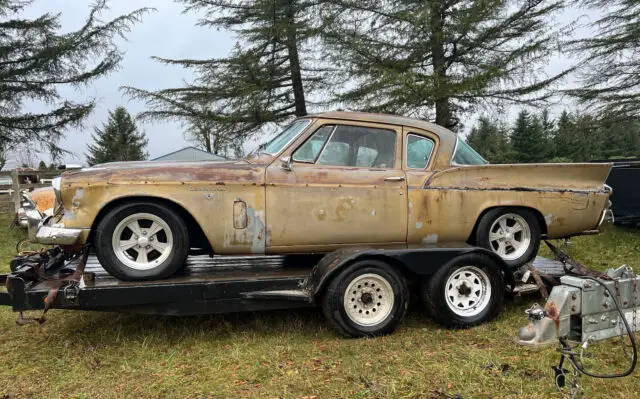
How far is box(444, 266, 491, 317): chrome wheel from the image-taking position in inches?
176

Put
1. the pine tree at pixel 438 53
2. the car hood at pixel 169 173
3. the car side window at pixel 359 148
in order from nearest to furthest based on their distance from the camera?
the car hood at pixel 169 173, the car side window at pixel 359 148, the pine tree at pixel 438 53

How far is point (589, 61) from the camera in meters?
14.4

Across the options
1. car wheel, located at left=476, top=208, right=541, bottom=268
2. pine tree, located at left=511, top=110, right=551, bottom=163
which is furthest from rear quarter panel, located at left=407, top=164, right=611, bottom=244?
pine tree, located at left=511, top=110, right=551, bottom=163

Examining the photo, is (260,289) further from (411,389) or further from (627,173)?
(627,173)

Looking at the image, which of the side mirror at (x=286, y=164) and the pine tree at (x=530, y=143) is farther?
the pine tree at (x=530, y=143)

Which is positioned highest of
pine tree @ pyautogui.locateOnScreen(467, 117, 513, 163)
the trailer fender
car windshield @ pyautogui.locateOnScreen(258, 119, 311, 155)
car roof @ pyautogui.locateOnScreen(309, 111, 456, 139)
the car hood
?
pine tree @ pyautogui.locateOnScreen(467, 117, 513, 163)

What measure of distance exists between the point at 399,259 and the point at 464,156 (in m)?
1.46

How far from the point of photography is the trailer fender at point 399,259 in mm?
4109

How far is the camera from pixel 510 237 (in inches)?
196

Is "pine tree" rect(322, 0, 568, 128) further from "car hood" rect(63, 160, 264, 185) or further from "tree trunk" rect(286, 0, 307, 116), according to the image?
"car hood" rect(63, 160, 264, 185)

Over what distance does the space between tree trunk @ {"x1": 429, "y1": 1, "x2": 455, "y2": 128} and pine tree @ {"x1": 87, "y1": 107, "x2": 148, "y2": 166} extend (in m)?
31.1

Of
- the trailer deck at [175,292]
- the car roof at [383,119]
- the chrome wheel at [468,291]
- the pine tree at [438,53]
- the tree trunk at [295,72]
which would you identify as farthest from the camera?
the tree trunk at [295,72]

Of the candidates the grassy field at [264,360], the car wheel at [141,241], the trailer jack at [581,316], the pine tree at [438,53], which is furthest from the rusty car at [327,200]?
the pine tree at [438,53]

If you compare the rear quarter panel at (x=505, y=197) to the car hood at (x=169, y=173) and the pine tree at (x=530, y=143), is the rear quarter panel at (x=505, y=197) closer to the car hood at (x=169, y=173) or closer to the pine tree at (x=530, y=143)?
the car hood at (x=169, y=173)
